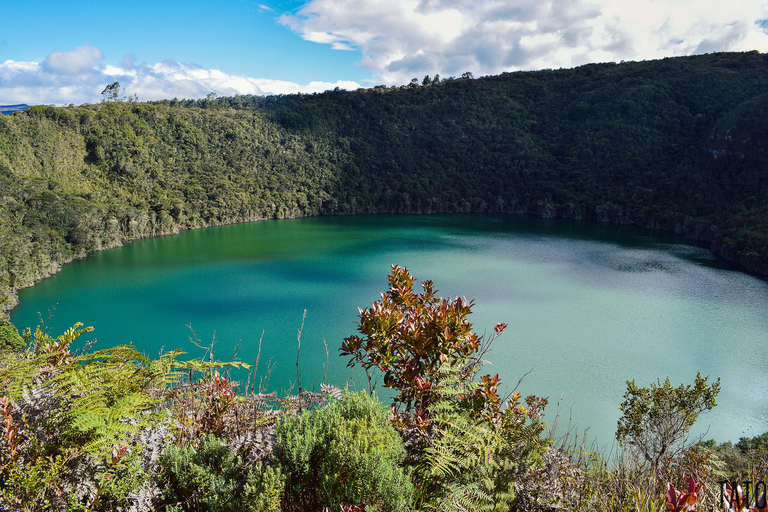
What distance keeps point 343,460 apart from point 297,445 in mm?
206

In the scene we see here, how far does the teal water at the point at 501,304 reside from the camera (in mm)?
14609

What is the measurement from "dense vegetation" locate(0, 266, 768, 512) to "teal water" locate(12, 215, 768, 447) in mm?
4068

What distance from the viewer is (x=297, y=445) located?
1891 mm

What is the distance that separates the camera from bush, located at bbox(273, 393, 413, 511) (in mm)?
1784

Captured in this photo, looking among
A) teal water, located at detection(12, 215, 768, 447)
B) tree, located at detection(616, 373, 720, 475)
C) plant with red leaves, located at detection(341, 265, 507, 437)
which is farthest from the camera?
teal water, located at detection(12, 215, 768, 447)

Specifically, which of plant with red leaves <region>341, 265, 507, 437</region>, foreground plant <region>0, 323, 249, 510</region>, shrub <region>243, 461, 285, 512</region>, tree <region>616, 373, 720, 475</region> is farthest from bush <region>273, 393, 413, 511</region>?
tree <region>616, 373, 720, 475</region>

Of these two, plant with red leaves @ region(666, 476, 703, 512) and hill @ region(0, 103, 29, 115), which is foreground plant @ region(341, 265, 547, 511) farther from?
hill @ region(0, 103, 29, 115)

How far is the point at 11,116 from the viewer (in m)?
41.6

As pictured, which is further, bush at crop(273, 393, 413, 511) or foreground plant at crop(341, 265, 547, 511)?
foreground plant at crop(341, 265, 547, 511)

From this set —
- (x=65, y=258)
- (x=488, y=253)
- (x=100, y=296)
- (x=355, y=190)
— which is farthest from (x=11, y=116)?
(x=488, y=253)

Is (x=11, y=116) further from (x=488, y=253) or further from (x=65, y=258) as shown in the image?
(x=488, y=253)

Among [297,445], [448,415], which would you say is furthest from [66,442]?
[448,415]

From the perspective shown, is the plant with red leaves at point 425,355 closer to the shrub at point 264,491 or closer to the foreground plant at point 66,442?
the shrub at point 264,491

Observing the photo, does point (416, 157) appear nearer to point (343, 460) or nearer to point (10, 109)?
point (343, 460)
